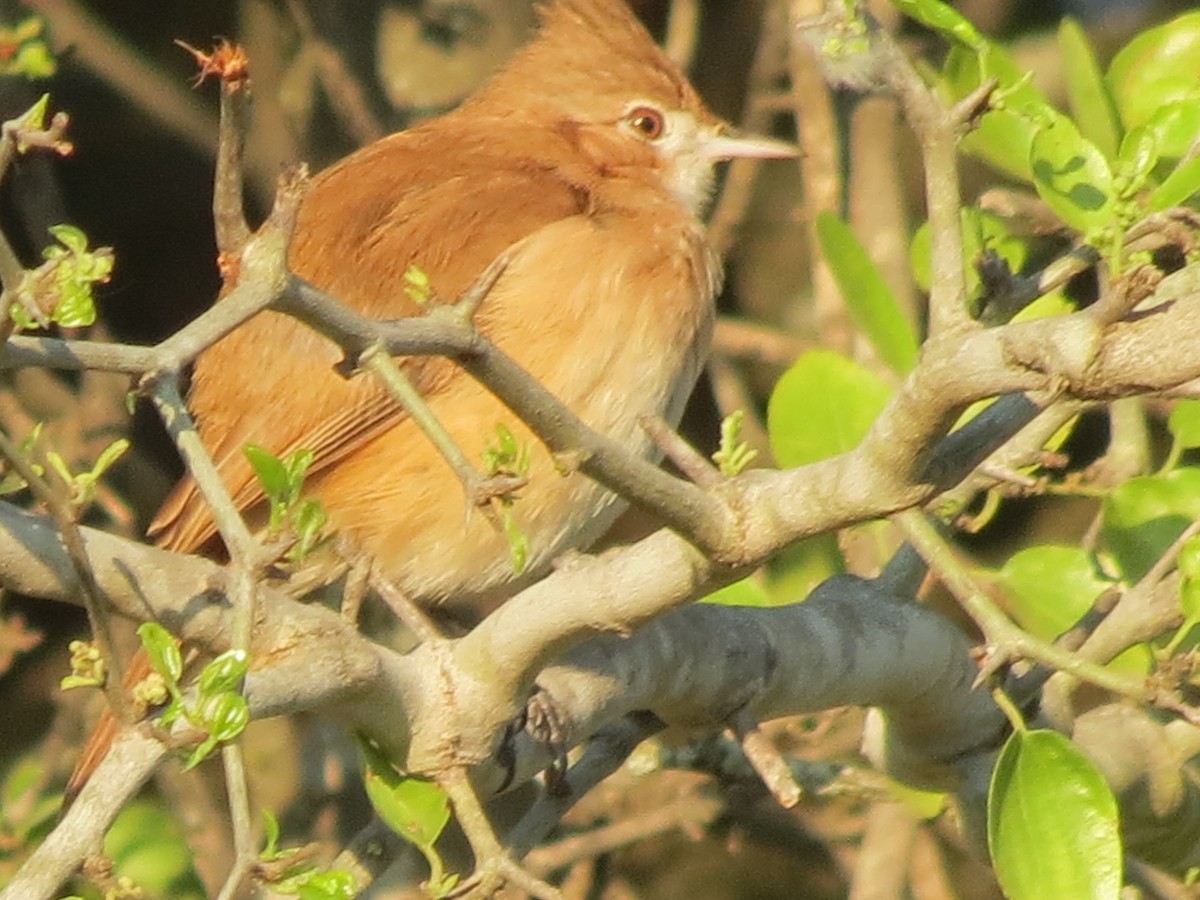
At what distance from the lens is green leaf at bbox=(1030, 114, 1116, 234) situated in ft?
8.68

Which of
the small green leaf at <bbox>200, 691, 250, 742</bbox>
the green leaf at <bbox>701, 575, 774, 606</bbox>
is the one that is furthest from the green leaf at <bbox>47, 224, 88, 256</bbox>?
the green leaf at <bbox>701, 575, 774, 606</bbox>

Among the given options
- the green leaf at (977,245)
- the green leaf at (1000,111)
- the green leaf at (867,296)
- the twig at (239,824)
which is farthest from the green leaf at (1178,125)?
the twig at (239,824)

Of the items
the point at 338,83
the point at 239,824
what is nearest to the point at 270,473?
the point at 239,824

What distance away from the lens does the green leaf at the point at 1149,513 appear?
3.08 meters

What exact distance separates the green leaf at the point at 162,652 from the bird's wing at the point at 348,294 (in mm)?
1385

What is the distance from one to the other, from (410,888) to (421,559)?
1511 millimetres

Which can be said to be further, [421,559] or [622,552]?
[421,559]

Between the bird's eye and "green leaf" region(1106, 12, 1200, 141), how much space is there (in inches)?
51.3

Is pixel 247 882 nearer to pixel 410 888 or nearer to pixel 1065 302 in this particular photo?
pixel 1065 302

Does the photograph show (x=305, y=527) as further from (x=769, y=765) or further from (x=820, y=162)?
(x=820, y=162)

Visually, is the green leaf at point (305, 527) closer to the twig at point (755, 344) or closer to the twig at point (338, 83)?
the twig at point (755, 344)

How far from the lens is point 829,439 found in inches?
136

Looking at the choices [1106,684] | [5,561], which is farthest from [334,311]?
[1106,684]

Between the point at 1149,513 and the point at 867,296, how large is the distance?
594 mm
